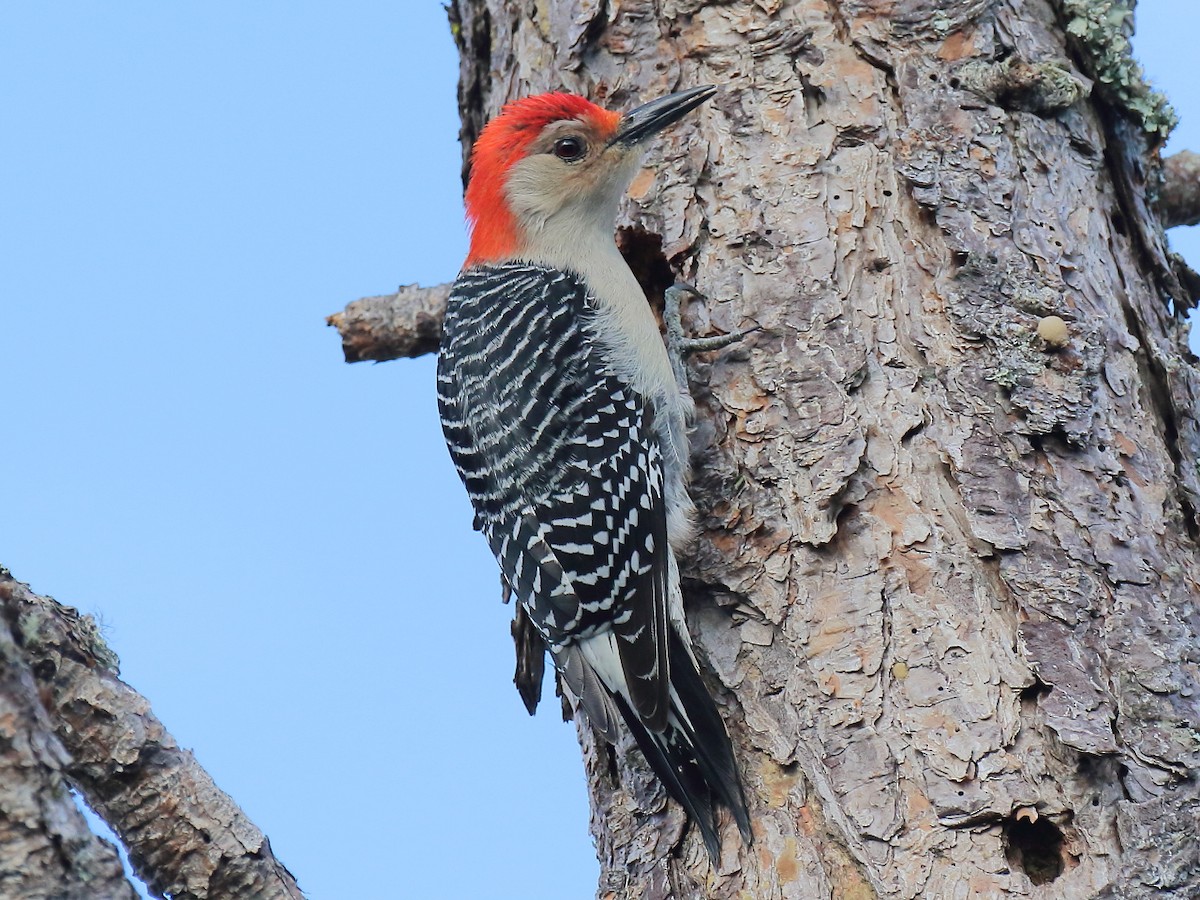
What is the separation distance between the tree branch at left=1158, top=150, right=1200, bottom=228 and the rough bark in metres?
0.33

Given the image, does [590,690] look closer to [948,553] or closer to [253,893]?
[948,553]

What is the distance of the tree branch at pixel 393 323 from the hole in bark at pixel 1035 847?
2.53m

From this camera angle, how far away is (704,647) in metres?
3.47

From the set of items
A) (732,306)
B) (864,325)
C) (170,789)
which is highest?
(732,306)

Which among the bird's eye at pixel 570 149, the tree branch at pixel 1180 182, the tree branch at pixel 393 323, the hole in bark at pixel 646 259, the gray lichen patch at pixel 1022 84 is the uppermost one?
the bird's eye at pixel 570 149

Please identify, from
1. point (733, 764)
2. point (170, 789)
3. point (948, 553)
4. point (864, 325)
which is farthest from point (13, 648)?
point (864, 325)

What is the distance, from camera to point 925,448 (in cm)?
338

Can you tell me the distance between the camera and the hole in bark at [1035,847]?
2.92m

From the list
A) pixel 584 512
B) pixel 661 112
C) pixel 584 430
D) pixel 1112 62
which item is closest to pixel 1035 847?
pixel 584 512

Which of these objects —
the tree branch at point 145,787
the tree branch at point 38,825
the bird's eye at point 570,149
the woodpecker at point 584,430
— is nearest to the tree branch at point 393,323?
the woodpecker at point 584,430

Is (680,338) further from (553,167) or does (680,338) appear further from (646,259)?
(553,167)

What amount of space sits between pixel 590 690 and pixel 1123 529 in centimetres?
143

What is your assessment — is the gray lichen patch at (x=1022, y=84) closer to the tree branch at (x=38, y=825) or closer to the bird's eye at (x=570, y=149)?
the bird's eye at (x=570, y=149)

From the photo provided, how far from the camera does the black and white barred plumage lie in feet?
10.8
